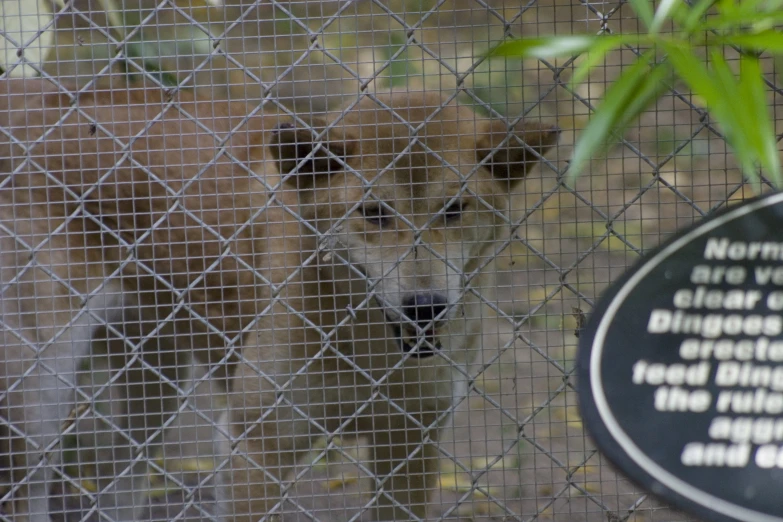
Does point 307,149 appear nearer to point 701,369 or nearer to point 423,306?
point 423,306

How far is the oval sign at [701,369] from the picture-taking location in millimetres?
1232

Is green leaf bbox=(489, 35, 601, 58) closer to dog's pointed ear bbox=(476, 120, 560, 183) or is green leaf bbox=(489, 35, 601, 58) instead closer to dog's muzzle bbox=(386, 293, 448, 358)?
dog's pointed ear bbox=(476, 120, 560, 183)

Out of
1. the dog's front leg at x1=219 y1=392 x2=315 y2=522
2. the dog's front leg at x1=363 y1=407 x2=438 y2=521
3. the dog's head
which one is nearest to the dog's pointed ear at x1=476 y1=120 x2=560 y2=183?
the dog's head

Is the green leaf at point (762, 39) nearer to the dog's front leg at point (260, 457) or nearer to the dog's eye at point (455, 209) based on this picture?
the dog's eye at point (455, 209)

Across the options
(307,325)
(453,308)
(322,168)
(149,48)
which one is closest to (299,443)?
(307,325)

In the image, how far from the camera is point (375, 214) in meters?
2.71

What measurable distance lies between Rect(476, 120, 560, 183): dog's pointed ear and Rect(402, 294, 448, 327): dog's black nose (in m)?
0.42

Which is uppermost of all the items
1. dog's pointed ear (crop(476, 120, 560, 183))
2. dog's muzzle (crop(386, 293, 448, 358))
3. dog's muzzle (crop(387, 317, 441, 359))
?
dog's pointed ear (crop(476, 120, 560, 183))

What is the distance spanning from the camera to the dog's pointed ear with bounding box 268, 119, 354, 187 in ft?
8.11

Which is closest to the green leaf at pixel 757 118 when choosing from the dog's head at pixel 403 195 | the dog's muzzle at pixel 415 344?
the dog's head at pixel 403 195

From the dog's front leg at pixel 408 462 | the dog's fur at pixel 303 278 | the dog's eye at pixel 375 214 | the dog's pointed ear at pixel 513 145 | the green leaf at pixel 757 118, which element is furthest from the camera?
the dog's front leg at pixel 408 462

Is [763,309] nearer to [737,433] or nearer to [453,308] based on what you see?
[737,433]

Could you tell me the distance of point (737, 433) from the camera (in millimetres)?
1243

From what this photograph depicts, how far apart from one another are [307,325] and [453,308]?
0.47 meters
